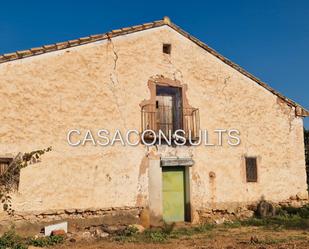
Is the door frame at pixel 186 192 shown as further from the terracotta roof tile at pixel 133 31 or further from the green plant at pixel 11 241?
the green plant at pixel 11 241

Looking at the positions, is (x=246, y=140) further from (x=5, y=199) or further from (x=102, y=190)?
(x=5, y=199)

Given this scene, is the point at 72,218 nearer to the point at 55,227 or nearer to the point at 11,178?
the point at 55,227

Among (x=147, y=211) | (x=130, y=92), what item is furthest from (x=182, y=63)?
(x=147, y=211)

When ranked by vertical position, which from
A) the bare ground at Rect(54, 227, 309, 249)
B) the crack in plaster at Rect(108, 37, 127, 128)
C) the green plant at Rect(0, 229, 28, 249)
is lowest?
the bare ground at Rect(54, 227, 309, 249)

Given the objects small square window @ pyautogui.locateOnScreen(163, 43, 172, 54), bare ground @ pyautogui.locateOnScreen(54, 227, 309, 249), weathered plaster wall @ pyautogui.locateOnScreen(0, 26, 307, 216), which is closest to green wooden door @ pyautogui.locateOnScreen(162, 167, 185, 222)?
weathered plaster wall @ pyautogui.locateOnScreen(0, 26, 307, 216)

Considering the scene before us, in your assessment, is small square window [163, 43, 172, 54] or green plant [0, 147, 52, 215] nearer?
green plant [0, 147, 52, 215]

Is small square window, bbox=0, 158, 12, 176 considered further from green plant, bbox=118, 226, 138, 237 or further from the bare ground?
green plant, bbox=118, 226, 138, 237

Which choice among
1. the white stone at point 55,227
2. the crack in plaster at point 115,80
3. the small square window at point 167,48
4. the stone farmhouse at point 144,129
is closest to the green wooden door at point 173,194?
the stone farmhouse at point 144,129

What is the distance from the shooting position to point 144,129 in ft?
35.2

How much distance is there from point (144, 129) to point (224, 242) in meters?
4.15

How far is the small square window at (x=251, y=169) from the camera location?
484 inches

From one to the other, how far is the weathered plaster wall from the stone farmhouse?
0.03 metres

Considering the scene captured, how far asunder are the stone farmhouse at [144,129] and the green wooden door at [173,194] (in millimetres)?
Result: 33

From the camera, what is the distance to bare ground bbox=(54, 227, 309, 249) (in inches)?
299
